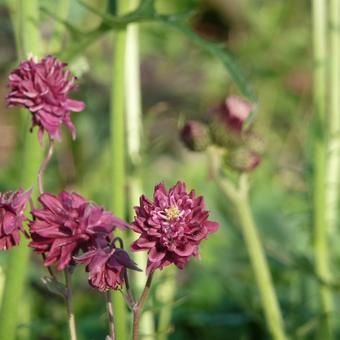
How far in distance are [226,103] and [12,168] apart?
2.99 ft

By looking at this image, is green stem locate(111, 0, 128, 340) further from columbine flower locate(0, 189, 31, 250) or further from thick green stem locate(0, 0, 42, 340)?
columbine flower locate(0, 189, 31, 250)

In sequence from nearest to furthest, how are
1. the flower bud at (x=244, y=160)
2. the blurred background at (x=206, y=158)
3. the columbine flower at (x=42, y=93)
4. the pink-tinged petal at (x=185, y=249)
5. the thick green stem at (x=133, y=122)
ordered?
the pink-tinged petal at (x=185, y=249) → the columbine flower at (x=42, y=93) → the flower bud at (x=244, y=160) → the thick green stem at (x=133, y=122) → the blurred background at (x=206, y=158)

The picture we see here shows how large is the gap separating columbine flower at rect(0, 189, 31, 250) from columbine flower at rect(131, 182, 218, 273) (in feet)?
0.30

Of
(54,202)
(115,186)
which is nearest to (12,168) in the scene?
(115,186)

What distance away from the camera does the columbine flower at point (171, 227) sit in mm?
682

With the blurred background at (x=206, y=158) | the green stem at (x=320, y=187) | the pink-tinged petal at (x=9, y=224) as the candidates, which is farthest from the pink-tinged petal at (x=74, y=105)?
the green stem at (x=320, y=187)

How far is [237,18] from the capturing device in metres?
3.61

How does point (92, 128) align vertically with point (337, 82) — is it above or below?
above

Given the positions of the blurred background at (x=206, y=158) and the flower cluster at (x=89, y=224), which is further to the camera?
the blurred background at (x=206, y=158)

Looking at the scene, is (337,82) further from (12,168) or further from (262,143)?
(12,168)

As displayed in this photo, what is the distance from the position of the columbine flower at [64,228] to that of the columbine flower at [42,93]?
0.26 ft

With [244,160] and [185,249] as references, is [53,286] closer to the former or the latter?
[185,249]

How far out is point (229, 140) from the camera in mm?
1247

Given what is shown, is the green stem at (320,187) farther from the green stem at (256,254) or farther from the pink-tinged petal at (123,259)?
the pink-tinged petal at (123,259)
